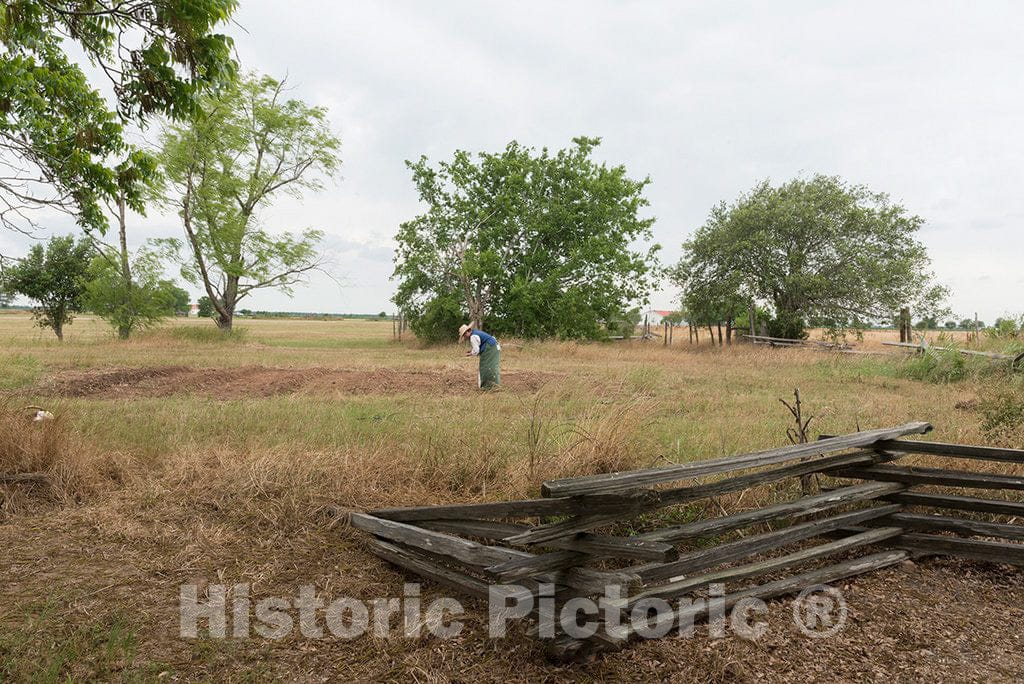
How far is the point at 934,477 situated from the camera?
16.3 feet

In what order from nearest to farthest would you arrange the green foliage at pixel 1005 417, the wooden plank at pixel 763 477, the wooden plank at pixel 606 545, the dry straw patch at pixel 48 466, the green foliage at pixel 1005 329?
A: the wooden plank at pixel 606 545, the wooden plank at pixel 763 477, the dry straw patch at pixel 48 466, the green foliage at pixel 1005 417, the green foliage at pixel 1005 329

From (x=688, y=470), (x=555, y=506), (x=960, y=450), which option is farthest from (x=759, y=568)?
(x=960, y=450)

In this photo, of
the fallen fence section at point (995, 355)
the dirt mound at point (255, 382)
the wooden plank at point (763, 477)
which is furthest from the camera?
the fallen fence section at point (995, 355)

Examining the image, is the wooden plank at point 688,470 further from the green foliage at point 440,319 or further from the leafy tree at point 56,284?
the leafy tree at point 56,284

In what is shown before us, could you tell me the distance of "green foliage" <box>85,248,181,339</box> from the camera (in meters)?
29.0

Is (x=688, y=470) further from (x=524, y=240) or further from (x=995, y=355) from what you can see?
(x=524, y=240)

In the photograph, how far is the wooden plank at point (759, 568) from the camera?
3633 mm

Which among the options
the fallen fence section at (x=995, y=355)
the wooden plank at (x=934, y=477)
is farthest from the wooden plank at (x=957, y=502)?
the fallen fence section at (x=995, y=355)

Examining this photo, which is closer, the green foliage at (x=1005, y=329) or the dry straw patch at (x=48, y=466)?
the dry straw patch at (x=48, y=466)

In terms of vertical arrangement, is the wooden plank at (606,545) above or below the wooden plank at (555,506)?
below

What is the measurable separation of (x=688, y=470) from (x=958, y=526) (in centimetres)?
299

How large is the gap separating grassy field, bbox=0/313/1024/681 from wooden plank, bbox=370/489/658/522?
0.65m

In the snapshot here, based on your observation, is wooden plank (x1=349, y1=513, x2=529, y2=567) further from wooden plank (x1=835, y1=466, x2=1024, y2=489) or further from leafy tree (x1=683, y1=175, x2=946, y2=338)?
leafy tree (x1=683, y1=175, x2=946, y2=338)

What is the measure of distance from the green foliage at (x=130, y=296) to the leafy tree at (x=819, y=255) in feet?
95.5
